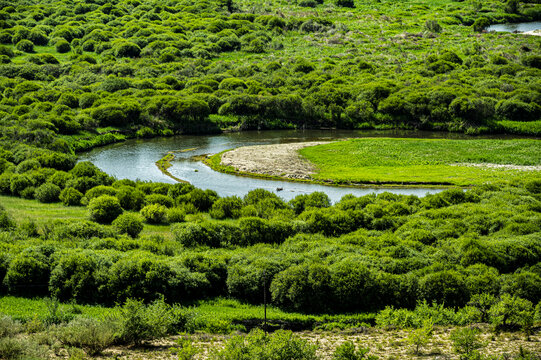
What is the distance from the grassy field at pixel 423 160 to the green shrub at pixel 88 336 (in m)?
42.8

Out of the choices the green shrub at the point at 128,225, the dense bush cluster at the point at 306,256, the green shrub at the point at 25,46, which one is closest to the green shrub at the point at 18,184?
the dense bush cluster at the point at 306,256

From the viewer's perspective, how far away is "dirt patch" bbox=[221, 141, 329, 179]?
66.0m

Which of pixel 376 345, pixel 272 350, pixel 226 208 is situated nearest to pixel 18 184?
pixel 226 208

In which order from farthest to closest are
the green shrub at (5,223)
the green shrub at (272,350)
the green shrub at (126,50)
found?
the green shrub at (126,50) < the green shrub at (5,223) < the green shrub at (272,350)

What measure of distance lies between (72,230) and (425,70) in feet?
334

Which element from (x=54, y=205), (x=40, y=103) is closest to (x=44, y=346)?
(x=54, y=205)

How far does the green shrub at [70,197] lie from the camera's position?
47625 millimetres

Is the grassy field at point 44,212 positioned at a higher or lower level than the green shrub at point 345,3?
lower

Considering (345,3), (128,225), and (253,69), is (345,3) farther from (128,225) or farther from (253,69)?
(128,225)

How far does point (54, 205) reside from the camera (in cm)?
4747

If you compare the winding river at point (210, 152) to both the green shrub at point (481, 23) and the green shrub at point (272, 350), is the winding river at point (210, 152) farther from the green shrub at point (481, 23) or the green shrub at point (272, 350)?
the green shrub at point (481, 23)

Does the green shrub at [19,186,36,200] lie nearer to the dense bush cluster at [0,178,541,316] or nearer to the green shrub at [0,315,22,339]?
the dense bush cluster at [0,178,541,316]

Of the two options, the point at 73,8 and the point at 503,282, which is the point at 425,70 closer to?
the point at 503,282

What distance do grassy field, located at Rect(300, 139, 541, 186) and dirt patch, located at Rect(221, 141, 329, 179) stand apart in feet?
5.96
